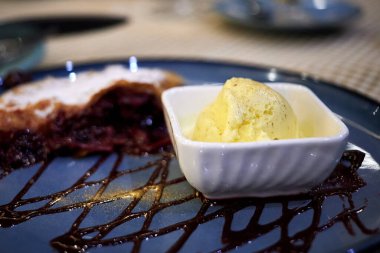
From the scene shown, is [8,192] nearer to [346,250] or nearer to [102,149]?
[102,149]

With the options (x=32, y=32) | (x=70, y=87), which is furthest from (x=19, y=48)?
(x=70, y=87)

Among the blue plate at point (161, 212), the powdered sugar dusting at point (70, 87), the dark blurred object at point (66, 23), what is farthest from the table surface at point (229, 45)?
the blue plate at point (161, 212)

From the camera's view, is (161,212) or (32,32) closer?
(161,212)

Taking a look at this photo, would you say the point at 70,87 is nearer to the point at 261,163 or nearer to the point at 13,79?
the point at 13,79

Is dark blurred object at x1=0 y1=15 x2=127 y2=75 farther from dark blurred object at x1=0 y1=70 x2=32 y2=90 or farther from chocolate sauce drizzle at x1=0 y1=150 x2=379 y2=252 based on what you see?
chocolate sauce drizzle at x1=0 y1=150 x2=379 y2=252

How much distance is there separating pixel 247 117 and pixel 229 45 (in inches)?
49.3

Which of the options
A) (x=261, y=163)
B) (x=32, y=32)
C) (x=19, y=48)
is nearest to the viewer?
(x=261, y=163)

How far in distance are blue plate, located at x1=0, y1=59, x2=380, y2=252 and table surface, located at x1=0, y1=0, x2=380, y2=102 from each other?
0.62m

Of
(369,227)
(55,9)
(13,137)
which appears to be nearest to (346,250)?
(369,227)

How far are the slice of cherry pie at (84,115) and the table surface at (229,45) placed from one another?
54 centimetres

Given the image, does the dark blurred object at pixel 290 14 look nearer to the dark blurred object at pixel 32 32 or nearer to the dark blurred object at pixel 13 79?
the dark blurred object at pixel 32 32

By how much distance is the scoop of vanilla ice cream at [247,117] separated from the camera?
3.47ft

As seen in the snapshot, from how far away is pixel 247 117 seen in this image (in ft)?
3.51

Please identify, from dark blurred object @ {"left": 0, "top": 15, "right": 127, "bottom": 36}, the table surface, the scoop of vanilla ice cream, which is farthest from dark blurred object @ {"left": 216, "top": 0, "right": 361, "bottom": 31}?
the scoop of vanilla ice cream
